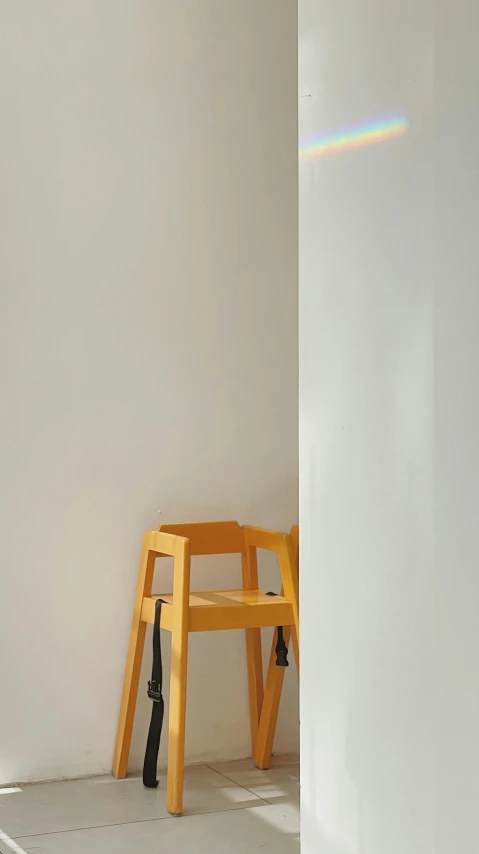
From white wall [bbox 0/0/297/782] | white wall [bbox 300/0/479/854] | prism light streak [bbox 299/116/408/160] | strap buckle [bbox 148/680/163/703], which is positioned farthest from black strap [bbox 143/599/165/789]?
prism light streak [bbox 299/116/408/160]

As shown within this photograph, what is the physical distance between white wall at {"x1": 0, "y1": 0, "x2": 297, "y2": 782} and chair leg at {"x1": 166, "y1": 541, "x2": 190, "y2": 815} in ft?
0.94

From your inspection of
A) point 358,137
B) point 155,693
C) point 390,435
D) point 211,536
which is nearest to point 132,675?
point 155,693

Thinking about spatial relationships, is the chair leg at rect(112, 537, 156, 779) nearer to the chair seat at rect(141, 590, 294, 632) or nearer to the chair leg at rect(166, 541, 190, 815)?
the chair seat at rect(141, 590, 294, 632)

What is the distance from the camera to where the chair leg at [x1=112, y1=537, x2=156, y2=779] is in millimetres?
2029

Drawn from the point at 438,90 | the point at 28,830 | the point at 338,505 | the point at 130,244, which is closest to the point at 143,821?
the point at 28,830

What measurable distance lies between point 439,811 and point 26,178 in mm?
1509

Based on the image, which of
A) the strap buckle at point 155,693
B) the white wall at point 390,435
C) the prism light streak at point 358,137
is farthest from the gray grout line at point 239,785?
the prism light streak at point 358,137

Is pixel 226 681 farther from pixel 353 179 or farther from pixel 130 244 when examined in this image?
pixel 353 179

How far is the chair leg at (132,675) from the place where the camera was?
2029mm

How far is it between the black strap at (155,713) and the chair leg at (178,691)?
0.08 metres

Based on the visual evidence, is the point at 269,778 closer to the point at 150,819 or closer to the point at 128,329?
the point at 150,819

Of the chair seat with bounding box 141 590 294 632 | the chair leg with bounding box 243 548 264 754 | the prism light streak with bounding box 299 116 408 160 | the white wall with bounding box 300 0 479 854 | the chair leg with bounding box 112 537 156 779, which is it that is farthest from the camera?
the chair leg with bounding box 243 548 264 754

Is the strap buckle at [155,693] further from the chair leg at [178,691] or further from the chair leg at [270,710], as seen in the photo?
the chair leg at [270,710]

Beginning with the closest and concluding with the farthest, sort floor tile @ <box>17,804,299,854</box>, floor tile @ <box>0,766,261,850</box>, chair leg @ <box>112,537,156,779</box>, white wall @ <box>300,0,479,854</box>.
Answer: white wall @ <box>300,0,479,854</box>, floor tile @ <box>17,804,299,854</box>, floor tile @ <box>0,766,261,850</box>, chair leg @ <box>112,537,156,779</box>
